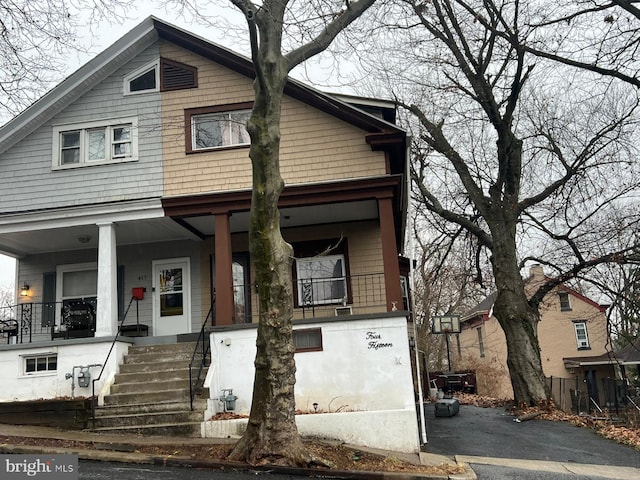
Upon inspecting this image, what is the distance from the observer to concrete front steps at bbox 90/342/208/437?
390 inches

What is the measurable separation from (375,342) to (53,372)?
6.36m

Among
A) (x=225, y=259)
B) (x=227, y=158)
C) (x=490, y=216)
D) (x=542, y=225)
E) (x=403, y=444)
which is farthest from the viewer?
(x=542, y=225)

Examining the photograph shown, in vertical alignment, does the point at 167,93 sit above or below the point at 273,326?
above

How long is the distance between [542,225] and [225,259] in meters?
11.0

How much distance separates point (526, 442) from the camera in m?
10.8

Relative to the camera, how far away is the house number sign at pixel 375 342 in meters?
10.6

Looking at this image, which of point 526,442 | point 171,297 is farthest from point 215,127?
point 526,442

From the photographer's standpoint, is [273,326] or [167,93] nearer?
[273,326]

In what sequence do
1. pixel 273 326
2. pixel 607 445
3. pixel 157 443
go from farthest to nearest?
pixel 607 445
pixel 157 443
pixel 273 326

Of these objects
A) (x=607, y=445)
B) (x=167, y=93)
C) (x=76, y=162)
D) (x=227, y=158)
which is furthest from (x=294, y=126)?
(x=607, y=445)

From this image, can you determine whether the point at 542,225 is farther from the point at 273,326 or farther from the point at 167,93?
the point at 273,326

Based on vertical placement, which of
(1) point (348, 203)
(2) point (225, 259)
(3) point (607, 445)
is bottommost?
(3) point (607, 445)

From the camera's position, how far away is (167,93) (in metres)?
13.6

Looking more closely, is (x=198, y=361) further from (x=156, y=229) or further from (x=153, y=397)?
(x=156, y=229)
